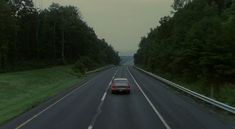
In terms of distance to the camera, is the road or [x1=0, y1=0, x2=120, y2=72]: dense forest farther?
[x1=0, y1=0, x2=120, y2=72]: dense forest

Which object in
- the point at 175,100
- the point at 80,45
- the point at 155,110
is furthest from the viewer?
the point at 80,45

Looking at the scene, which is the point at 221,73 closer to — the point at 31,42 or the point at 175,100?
the point at 175,100

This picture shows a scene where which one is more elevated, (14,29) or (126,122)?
(14,29)

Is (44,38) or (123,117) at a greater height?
(44,38)

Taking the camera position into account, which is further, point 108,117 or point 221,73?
point 221,73

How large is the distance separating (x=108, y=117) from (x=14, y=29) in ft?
238

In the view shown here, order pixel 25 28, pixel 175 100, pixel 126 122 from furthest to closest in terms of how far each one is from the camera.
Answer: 1. pixel 25 28
2. pixel 175 100
3. pixel 126 122

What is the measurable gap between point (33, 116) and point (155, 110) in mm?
6439

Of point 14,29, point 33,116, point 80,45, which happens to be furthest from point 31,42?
point 33,116

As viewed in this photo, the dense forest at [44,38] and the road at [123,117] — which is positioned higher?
the dense forest at [44,38]

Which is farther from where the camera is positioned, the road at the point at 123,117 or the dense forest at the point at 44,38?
the dense forest at the point at 44,38

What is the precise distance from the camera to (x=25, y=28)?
396ft

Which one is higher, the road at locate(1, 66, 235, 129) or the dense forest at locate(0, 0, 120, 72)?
the dense forest at locate(0, 0, 120, 72)

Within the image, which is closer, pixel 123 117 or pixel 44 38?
pixel 123 117
